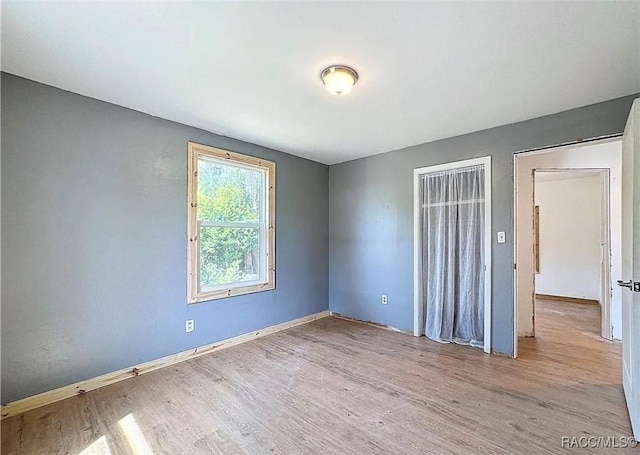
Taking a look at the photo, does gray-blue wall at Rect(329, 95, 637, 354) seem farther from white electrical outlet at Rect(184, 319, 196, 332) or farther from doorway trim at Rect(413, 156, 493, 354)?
white electrical outlet at Rect(184, 319, 196, 332)

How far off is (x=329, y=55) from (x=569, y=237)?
6.58 meters

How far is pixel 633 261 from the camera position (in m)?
1.95

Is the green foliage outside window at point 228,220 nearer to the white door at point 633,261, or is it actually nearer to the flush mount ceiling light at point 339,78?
the flush mount ceiling light at point 339,78

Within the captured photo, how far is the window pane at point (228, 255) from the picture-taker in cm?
332

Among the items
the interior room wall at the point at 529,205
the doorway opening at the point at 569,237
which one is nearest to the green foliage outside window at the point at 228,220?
the doorway opening at the point at 569,237

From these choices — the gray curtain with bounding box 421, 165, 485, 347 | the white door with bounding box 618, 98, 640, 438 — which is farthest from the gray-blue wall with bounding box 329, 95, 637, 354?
the white door with bounding box 618, 98, 640, 438

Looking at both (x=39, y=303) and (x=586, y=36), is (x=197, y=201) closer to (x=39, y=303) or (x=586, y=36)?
(x=39, y=303)

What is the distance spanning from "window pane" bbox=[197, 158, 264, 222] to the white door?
3.47m

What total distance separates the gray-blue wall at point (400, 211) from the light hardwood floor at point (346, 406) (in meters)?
0.73

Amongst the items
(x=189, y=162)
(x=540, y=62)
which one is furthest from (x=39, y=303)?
(x=540, y=62)

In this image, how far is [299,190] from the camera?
4418 mm

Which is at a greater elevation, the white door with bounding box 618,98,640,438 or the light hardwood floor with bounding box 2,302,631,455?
the white door with bounding box 618,98,640,438

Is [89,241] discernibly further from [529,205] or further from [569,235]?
[569,235]

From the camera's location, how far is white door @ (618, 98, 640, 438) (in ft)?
6.12
